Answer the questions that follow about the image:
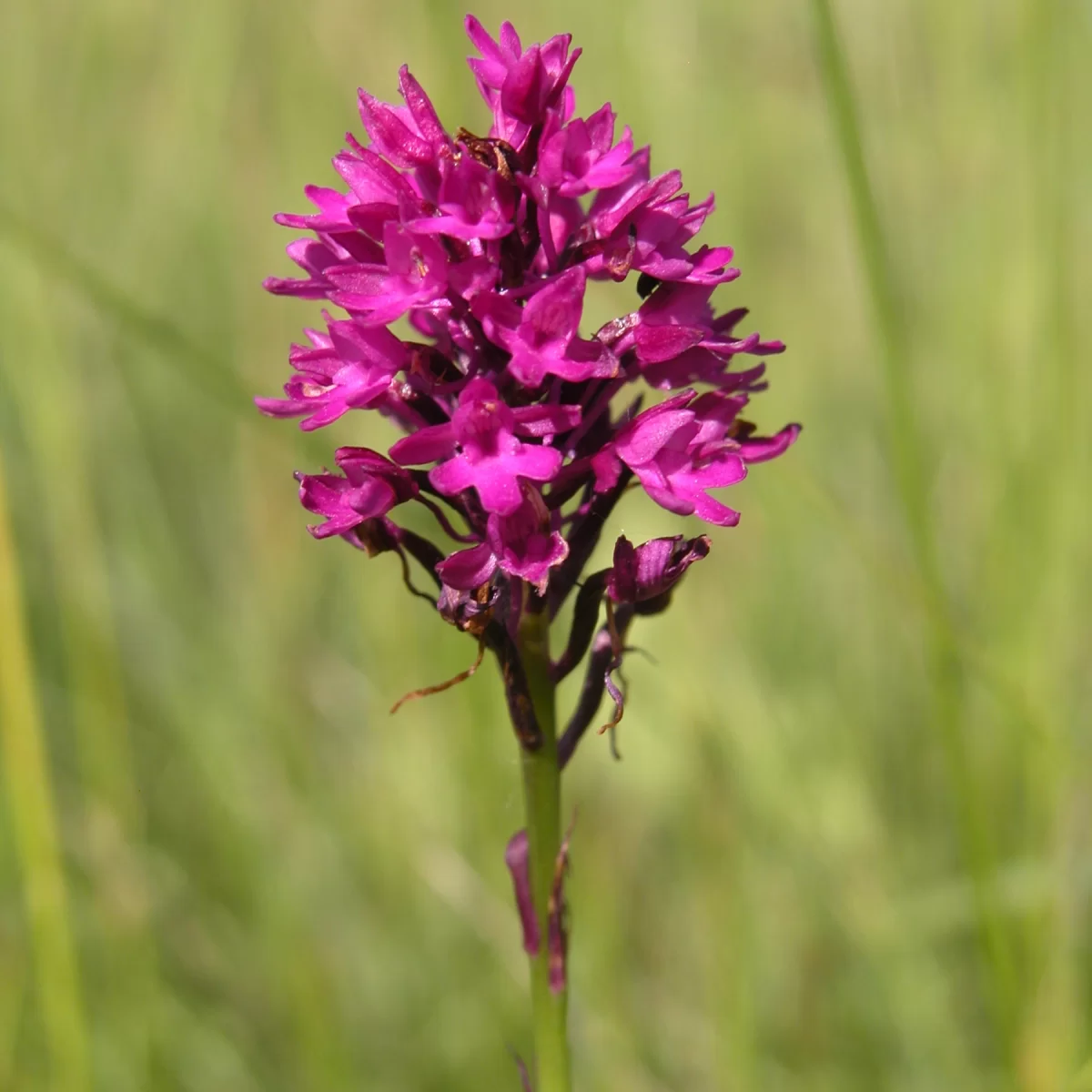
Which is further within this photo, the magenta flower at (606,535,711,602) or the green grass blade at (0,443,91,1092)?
the green grass blade at (0,443,91,1092)

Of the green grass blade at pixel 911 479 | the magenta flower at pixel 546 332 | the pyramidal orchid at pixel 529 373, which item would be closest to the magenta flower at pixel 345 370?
the pyramidal orchid at pixel 529 373

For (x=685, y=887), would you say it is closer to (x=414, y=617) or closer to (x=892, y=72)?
(x=414, y=617)

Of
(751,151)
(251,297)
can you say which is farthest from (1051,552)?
(251,297)

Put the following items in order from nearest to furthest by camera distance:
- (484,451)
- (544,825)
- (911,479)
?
(484,451)
(544,825)
(911,479)

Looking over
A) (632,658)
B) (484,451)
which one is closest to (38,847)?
(484,451)

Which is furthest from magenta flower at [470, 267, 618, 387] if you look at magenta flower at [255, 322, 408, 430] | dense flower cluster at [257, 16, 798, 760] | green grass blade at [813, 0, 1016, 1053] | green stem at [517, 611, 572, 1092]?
green grass blade at [813, 0, 1016, 1053]

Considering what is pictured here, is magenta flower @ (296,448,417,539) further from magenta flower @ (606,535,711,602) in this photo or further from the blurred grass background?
the blurred grass background

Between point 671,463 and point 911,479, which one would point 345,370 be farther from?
point 911,479
